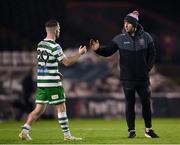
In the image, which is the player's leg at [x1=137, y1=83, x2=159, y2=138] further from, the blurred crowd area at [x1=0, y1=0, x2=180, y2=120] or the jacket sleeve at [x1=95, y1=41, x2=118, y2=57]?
the blurred crowd area at [x1=0, y1=0, x2=180, y2=120]

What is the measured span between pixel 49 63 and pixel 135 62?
5.14 ft

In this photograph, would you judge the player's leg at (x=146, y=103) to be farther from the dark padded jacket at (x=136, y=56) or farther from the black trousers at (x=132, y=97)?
the dark padded jacket at (x=136, y=56)

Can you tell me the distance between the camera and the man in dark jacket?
13844 mm

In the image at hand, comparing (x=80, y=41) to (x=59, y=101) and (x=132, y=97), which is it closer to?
(x=132, y=97)

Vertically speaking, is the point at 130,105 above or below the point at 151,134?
above

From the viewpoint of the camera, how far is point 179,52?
26641 mm

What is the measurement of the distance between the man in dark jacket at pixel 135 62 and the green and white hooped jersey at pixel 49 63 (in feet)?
3.18

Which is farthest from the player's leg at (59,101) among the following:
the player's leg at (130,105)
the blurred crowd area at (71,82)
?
the blurred crowd area at (71,82)

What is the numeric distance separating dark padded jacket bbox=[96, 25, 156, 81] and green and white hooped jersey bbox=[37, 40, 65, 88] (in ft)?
4.16

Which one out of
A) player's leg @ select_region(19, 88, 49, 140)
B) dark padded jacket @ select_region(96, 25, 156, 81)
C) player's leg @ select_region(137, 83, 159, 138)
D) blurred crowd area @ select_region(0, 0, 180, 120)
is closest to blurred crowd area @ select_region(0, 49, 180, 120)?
blurred crowd area @ select_region(0, 0, 180, 120)

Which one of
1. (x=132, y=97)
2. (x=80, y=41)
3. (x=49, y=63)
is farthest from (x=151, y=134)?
(x=80, y=41)

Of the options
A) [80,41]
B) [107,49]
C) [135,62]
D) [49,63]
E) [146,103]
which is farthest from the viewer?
[80,41]

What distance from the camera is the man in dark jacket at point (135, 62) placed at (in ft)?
45.4

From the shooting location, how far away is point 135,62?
1384 centimetres
